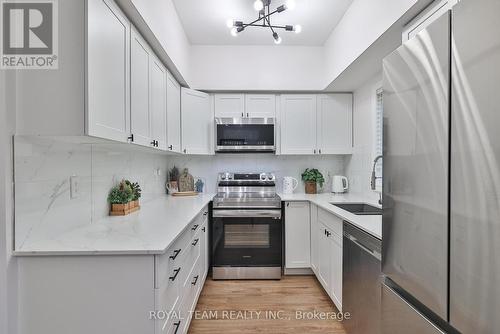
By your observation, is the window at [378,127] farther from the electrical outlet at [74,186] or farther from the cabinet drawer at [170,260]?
the electrical outlet at [74,186]

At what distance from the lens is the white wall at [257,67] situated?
3.51 metres

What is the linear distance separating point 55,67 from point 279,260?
8.70 feet

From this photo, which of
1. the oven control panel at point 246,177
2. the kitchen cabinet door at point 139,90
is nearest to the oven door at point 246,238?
the oven control panel at point 246,177

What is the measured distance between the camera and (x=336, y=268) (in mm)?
2357

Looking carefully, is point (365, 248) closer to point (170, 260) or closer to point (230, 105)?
point (170, 260)

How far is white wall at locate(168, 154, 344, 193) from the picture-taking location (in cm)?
388

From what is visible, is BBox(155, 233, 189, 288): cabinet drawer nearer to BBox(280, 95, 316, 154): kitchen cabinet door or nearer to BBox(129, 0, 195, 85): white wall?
BBox(129, 0, 195, 85): white wall

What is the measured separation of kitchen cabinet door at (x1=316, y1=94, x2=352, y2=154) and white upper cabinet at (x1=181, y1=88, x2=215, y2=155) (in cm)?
136

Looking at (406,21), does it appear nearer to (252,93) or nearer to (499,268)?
(499,268)

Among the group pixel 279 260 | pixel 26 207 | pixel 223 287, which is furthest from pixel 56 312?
pixel 279 260

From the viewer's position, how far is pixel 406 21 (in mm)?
1796

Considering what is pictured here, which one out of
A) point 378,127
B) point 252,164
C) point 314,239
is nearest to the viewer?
point 378,127

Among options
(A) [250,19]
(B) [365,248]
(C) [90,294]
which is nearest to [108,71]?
(C) [90,294]

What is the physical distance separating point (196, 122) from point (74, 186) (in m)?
1.89
